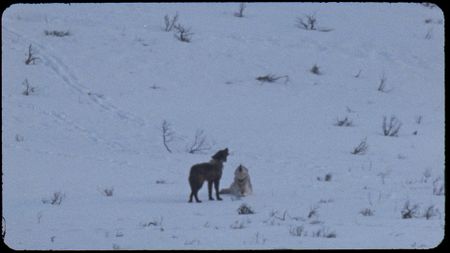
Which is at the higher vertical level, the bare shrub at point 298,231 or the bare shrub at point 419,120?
the bare shrub at point 419,120

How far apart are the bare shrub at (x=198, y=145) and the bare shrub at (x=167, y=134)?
36cm

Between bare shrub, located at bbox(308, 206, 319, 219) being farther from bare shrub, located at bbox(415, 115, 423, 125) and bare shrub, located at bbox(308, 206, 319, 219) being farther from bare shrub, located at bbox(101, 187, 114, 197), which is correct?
bare shrub, located at bbox(415, 115, 423, 125)

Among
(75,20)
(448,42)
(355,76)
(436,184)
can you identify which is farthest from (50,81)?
(448,42)

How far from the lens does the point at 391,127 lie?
16.3 meters

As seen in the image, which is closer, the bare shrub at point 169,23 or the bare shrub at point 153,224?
the bare shrub at point 153,224

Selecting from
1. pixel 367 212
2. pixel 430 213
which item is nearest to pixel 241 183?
pixel 367 212

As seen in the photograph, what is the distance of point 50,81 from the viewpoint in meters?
17.8

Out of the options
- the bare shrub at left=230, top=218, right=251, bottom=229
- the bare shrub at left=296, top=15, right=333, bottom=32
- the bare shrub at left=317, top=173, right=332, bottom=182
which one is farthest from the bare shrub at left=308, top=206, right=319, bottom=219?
the bare shrub at left=296, top=15, right=333, bottom=32

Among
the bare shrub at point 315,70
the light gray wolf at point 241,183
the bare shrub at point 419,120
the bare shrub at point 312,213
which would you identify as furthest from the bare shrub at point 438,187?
the bare shrub at point 315,70

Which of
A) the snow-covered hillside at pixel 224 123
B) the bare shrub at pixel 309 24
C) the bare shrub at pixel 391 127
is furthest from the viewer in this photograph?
the bare shrub at pixel 309 24

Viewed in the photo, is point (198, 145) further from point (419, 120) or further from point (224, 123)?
point (419, 120)

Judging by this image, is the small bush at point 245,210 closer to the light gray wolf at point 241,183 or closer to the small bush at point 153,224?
the small bush at point 153,224

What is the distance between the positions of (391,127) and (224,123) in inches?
114

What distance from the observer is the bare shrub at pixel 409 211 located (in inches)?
382
